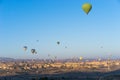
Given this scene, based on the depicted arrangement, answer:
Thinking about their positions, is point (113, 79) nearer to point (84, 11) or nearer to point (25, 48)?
point (84, 11)

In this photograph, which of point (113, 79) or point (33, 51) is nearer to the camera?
point (113, 79)

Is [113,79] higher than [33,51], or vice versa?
[33,51]

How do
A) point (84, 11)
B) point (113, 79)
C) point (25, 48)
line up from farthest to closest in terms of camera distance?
point (25, 48)
point (113, 79)
point (84, 11)

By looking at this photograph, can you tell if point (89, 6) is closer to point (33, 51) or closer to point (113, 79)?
point (113, 79)

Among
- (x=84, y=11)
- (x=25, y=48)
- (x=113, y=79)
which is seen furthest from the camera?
(x=25, y=48)

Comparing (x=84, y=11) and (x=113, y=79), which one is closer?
(x=84, y=11)

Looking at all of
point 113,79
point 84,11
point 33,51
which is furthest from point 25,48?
point 84,11

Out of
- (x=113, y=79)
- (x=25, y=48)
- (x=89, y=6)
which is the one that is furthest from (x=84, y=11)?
(x=25, y=48)
